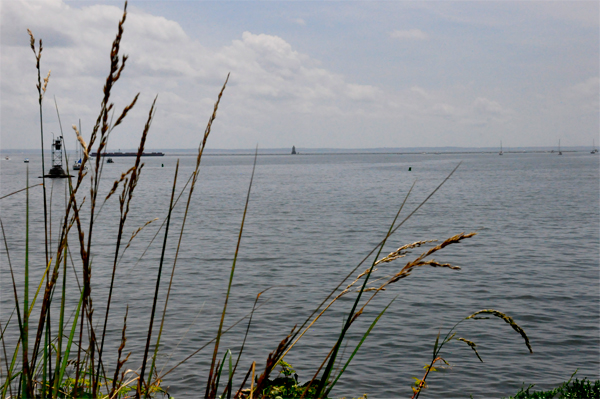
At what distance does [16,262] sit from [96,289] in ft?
18.4

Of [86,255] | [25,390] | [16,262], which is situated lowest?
[16,262]

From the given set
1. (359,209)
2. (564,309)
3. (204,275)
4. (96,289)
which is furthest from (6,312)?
(359,209)

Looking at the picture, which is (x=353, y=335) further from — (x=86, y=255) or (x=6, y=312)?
(x=86, y=255)

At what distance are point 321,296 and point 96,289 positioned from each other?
582cm

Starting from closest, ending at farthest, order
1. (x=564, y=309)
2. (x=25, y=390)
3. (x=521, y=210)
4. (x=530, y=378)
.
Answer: (x=25, y=390), (x=530, y=378), (x=564, y=309), (x=521, y=210)

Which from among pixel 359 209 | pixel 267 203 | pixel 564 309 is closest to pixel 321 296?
pixel 564 309

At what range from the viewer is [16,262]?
18.1 metres

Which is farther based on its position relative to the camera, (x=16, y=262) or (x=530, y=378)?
(x=16, y=262)

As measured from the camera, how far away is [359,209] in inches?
1500

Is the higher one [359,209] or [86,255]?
[86,255]

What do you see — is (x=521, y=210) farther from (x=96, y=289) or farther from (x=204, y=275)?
(x=96, y=289)

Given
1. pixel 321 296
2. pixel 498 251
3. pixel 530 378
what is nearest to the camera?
pixel 530 378

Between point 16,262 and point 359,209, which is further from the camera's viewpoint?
point 359,209

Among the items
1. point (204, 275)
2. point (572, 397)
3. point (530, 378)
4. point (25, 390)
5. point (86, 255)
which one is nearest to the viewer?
point (86, 255)
